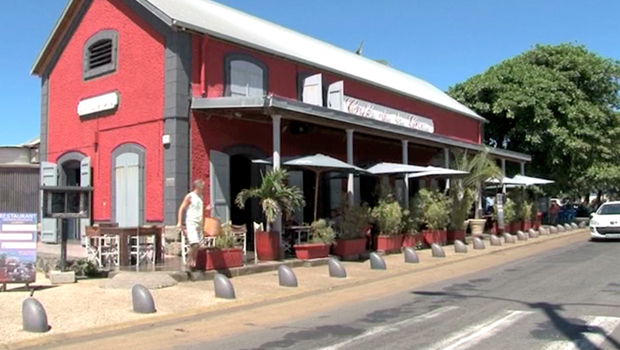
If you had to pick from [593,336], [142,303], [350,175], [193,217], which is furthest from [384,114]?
[593,336]

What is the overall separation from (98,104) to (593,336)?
46.5 feet

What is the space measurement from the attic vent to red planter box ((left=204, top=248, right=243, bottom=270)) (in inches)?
310

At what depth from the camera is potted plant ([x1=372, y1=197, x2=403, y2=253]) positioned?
17.1 metres

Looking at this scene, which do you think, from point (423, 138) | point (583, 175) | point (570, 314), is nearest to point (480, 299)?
point (570, 314)

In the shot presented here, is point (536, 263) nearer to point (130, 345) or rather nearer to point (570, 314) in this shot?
point (570, 314)

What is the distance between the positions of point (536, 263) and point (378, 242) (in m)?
4.34

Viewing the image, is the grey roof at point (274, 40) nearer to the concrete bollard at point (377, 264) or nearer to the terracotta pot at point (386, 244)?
the terracotta pot at point (386, 244)

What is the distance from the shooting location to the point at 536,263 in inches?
586

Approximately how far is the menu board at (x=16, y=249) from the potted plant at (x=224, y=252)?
10.4 feet

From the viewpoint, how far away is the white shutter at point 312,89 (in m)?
18.7

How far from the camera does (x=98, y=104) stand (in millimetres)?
16953

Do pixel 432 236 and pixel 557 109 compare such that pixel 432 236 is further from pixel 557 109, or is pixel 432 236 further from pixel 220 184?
pixel 557 109

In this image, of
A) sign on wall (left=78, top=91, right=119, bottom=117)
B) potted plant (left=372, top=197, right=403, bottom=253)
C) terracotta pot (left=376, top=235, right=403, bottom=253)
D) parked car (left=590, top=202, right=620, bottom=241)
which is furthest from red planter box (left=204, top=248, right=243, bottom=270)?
parked car (left=590, top=202, right=620, bottom=241)

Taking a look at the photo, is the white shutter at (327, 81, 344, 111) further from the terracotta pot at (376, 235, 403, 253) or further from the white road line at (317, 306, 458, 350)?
the white road line at (317, 306, 458, 350)
